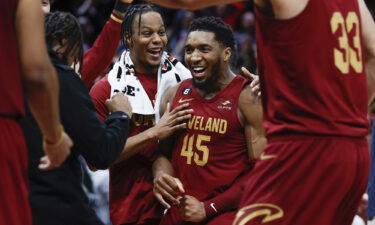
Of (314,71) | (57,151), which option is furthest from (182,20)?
(57,151)

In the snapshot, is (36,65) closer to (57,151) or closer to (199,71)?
(57,151)

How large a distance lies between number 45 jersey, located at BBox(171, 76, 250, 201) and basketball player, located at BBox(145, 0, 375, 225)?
1.15 meters

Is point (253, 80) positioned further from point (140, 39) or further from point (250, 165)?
point (140, 39)

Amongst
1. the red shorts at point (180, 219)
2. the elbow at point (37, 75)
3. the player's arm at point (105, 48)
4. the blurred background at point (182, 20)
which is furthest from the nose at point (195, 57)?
the blurred background at point (182, 20)

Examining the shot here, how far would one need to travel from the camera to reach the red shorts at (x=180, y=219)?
460cm

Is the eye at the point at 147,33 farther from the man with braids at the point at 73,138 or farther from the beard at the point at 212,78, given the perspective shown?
the man with braids at the point at 73,138

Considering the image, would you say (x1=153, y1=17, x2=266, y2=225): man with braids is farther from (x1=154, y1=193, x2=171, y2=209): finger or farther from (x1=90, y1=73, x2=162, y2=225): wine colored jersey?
(x1=90, y1=73, x2=162, y2=225): wine colored jersey

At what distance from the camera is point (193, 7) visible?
152 inches

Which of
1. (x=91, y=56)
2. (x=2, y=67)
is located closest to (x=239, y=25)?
(x=91, y=56)

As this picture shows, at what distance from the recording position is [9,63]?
117 inches

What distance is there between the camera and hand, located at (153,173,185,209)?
15.1 feet

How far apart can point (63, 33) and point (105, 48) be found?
1.52 meters

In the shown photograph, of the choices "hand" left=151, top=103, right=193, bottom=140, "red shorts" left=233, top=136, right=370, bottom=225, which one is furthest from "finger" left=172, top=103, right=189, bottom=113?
"red shorts" left=233, top=136, right=370, bottom=225

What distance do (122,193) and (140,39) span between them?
3.66 ft
